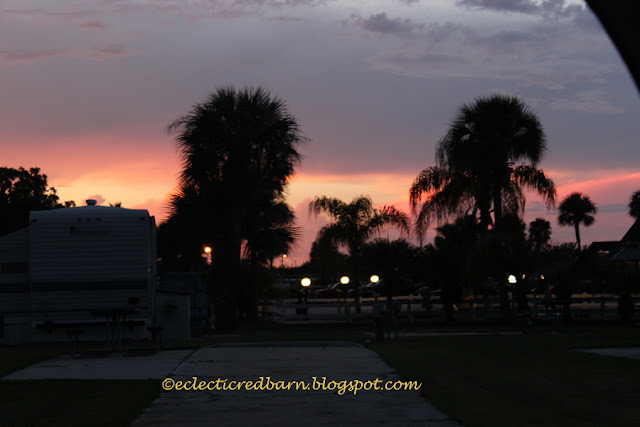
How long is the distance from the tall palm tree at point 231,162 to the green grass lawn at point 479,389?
419 inches

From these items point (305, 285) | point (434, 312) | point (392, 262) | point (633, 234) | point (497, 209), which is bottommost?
point (434, 312)

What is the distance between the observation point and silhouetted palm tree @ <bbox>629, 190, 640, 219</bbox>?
294 feet

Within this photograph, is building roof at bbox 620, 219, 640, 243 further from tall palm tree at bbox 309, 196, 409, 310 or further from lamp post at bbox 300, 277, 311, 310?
lamp post at bbox 300, 277, 311, 310

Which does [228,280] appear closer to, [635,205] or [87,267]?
[87,267]

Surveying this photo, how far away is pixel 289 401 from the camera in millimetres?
9891

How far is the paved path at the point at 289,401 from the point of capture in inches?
337

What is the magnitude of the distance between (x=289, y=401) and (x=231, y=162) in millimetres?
19133

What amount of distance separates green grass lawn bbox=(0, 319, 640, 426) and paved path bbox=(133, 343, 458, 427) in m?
0.30

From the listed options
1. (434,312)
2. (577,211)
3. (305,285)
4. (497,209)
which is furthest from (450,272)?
(577,211)

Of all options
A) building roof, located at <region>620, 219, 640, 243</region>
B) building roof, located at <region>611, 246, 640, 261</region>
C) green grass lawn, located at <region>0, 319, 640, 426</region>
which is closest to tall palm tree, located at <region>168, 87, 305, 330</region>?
green grass lawn, located at <region>0, 319, 640, 426</region>

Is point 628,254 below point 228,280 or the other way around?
the other way around

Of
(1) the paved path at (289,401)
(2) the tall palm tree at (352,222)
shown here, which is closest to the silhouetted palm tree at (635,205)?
(2) the tall palm tree at (352,222)

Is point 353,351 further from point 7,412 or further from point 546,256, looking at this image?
point 546,256

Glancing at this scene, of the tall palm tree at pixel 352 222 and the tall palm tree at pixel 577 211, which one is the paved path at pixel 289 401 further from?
the tall palm tree at pixel 577 211
